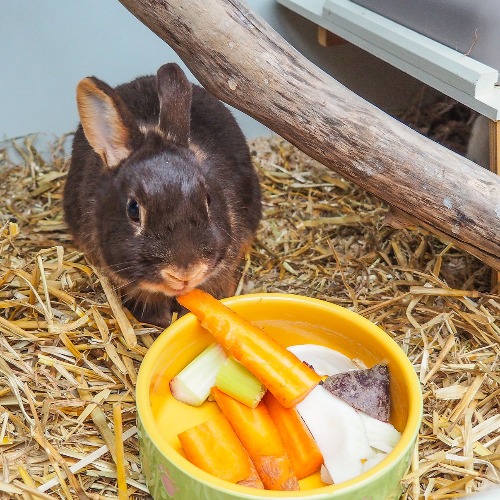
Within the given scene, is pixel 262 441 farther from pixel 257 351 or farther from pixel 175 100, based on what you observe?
pixel 175 100

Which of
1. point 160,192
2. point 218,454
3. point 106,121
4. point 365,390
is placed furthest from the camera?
point 106,121

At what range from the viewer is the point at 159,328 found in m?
2.89

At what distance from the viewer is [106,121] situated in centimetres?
263

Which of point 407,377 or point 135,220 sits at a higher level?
point 135,220

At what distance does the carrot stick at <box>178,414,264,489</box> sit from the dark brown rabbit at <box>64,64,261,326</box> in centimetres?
49

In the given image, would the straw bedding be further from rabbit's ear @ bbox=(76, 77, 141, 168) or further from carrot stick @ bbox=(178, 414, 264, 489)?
rabbit's ear @ bbox=(76, 77, 141, 168)

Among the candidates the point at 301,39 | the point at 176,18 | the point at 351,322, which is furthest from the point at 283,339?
the point at 301,39

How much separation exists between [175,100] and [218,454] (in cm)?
132

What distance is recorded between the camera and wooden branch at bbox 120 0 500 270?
2395 millimetres

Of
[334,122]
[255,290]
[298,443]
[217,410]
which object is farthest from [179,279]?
[255,290]

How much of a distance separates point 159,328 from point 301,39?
2.21 meters

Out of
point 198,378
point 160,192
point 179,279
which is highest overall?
point 160,192

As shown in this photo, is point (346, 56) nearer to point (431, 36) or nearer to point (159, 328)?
point (431, 36)

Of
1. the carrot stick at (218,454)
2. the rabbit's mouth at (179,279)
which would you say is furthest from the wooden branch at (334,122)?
the carrot stick at (218,454)
